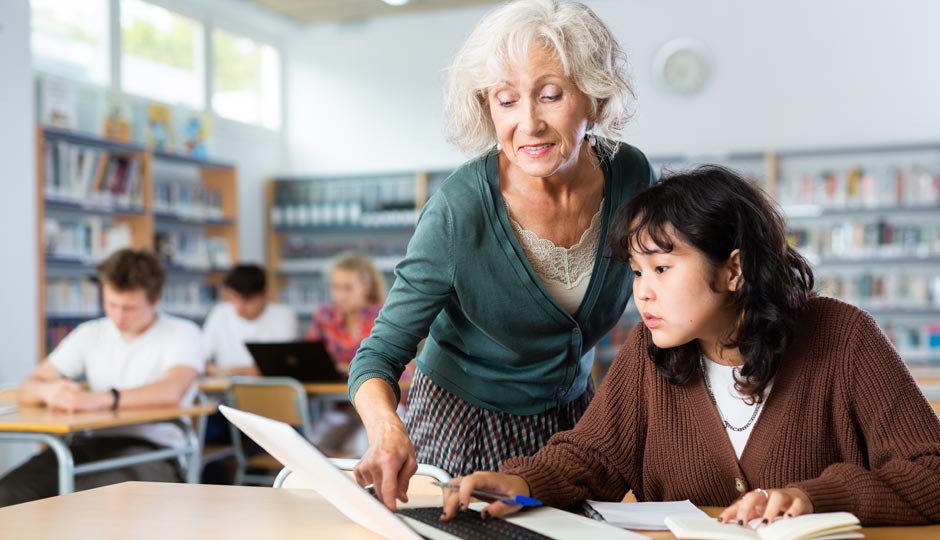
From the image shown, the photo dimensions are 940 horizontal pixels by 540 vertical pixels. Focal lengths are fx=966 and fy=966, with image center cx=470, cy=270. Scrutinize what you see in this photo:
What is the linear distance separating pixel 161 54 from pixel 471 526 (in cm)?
637

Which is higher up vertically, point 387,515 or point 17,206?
point 17,206

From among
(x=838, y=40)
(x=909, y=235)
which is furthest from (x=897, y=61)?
(x=909, y=235)

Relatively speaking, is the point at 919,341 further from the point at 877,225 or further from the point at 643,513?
the point at 643,513

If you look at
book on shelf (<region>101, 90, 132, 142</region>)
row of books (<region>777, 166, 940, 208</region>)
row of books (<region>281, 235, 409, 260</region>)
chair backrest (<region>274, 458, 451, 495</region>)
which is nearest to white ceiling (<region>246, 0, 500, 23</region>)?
book on shelf (<region>101, 90, 132, 142</region>)

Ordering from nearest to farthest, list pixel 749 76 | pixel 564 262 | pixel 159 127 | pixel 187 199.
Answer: pixel 564 262, pixel 159 127, pixel 187 199, pixel 749 76

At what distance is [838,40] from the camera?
693cm

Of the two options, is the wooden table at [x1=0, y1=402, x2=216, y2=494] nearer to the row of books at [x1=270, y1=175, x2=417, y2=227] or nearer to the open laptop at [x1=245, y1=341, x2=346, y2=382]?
the open laptop at [x1=245, y1=341, x2=346, y2=382]

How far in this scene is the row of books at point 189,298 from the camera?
667 centimetres

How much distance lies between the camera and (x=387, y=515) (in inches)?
41.8

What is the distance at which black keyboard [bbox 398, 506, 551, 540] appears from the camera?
1129 millimetres

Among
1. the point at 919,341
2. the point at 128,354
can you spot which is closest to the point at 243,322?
the point at 128,354

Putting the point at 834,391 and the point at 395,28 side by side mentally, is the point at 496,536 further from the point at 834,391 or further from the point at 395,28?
the point at 395,28

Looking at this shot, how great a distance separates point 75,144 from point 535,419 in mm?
4900

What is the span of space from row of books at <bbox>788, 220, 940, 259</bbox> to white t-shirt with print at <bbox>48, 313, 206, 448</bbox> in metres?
4.49
